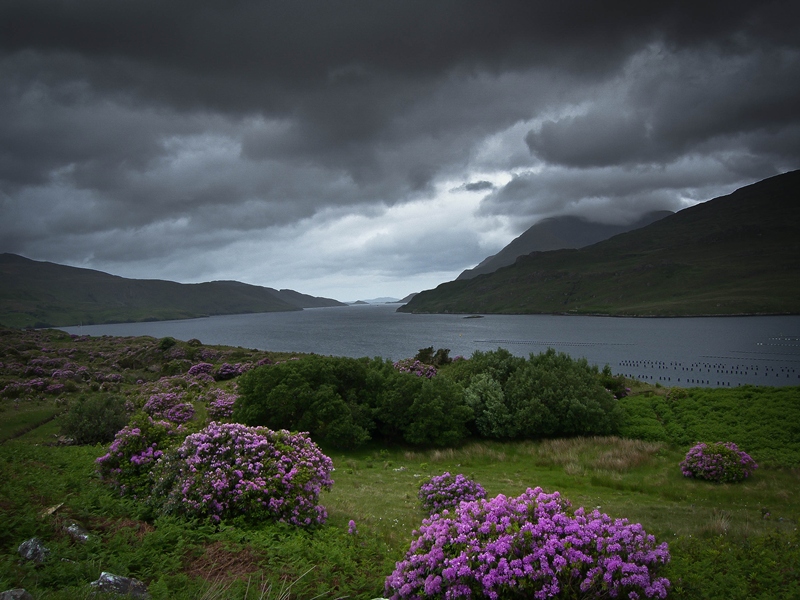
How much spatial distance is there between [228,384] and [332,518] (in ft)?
118

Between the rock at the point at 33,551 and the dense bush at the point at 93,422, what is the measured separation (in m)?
17.6

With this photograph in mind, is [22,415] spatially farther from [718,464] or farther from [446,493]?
[718,464]

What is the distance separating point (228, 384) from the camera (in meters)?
44.2

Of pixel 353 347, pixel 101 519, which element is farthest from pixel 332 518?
pixel 353 347

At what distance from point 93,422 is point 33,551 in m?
18.8

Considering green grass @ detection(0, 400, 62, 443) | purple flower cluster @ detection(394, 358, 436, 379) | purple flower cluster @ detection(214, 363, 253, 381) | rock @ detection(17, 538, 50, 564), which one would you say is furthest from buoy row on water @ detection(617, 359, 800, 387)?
rock @ detection(17, 538, 50, 564)

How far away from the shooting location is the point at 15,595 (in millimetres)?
5383

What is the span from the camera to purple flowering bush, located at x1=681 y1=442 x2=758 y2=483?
22500 millimetres

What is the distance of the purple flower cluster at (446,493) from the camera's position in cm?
1509

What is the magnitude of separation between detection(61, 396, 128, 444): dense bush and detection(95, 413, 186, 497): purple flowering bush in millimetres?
12135

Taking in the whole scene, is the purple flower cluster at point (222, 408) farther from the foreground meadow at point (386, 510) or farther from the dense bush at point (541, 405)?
the dense bush at point (541, 405)

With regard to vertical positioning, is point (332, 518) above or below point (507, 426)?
above

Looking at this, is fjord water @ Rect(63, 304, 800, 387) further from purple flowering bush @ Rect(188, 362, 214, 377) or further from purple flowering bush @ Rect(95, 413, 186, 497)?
purple flowering bush @ Rect(95, 413, 186, 497)

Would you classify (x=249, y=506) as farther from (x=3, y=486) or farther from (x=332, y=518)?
(x=3, y=486)
